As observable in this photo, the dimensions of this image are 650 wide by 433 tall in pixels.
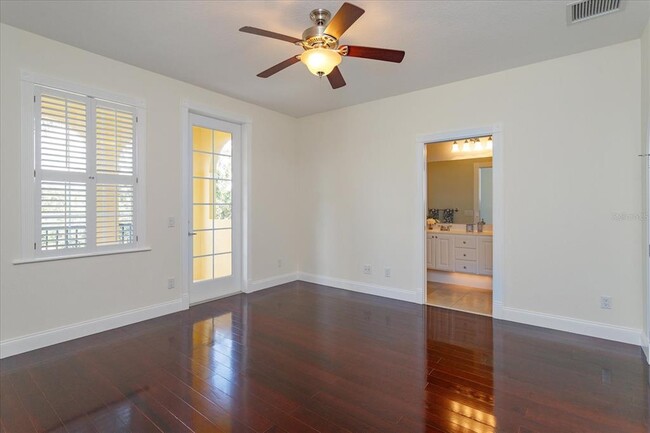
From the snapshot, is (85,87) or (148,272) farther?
(148,272)

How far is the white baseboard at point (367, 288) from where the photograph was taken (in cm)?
451

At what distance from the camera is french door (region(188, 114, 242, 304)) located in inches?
175

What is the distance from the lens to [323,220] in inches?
216

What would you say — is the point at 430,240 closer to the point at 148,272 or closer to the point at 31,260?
the point at 148,272

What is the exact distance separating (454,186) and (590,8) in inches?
142

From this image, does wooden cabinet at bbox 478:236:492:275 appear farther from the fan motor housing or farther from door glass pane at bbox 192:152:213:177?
door glass pane at bbox 192:152:213:177

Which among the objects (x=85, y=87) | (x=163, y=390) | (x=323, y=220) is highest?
(x=85, y=87)

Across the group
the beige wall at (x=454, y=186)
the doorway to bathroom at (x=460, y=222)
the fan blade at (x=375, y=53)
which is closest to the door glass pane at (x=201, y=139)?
the fan blade at (x=375, y=53)

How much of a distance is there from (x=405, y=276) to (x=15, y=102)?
459 centimetres

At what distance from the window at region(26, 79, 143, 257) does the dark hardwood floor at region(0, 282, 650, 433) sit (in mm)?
1041

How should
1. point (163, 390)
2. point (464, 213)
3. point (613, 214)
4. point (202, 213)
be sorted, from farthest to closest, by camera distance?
point (464, 213), point (202, 213), point (613, 214), point (163, 390)

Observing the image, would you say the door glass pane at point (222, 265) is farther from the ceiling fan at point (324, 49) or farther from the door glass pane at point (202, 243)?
the ceiling fan at point (324, 49)

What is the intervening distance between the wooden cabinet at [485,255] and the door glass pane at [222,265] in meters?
3.91

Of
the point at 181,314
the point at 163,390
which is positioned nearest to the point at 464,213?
the point at 181,314
